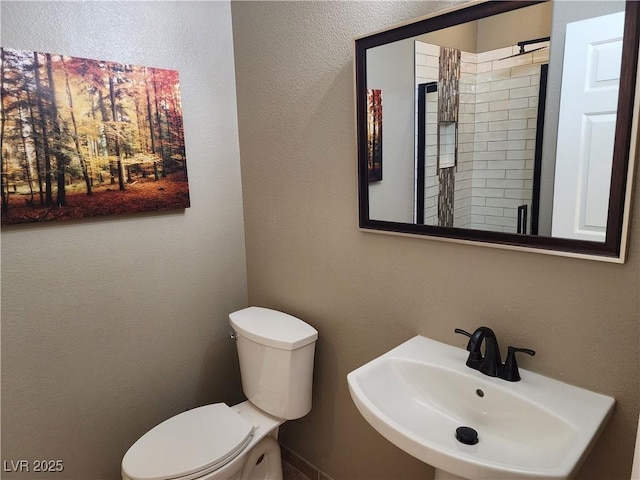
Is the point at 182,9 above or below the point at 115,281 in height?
above

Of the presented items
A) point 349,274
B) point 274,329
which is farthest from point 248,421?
point 349,274

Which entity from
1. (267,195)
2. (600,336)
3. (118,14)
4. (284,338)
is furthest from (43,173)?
(600,336)

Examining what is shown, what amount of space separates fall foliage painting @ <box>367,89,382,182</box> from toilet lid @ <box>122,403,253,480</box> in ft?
3.60

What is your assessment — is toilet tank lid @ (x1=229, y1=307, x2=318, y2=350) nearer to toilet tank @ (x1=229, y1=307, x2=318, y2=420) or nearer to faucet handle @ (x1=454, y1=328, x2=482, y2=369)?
toilet tank @ (x1=229, y1=307, x2=318, y2=420)

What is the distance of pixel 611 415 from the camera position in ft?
3.45

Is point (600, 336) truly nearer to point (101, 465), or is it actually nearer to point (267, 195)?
point (267, 195)

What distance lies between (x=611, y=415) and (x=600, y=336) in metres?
0.20

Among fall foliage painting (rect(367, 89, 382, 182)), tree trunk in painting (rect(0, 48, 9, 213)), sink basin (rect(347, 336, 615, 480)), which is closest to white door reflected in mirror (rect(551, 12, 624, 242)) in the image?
sink basin (rect(347, 336, 615, 480))

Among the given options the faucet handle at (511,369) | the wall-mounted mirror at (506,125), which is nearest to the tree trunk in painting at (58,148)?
the wall-mounted mirror at (506,125)

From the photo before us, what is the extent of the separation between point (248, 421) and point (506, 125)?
57.0 inches

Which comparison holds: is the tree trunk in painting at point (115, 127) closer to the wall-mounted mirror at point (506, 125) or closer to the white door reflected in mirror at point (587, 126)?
the wall-mounted mirror at point (506, 125)

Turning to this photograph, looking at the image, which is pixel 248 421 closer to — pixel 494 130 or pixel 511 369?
pixel 511 369

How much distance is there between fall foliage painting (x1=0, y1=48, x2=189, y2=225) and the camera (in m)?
1.39

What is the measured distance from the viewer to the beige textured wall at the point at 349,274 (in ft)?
3.48
